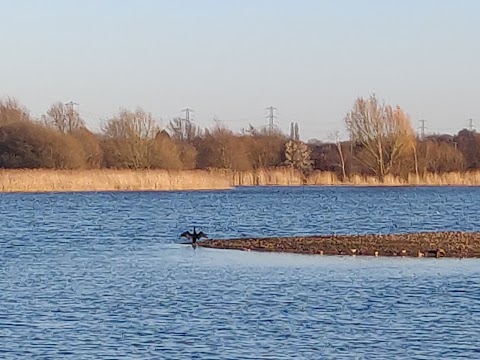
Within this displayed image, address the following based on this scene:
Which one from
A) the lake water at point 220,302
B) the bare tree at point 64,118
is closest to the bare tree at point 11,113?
the bare tree at point 64,118

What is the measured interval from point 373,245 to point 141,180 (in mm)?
38369

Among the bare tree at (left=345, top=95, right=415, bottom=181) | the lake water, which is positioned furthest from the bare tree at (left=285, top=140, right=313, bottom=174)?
the lake water

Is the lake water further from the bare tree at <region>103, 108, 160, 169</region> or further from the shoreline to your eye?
the bare tree at <region>103, 108, 160, 169</region>

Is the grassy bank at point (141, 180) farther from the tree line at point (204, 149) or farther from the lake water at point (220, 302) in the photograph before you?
the lake water at point (220, 302)

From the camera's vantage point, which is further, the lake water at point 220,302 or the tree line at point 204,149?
the tree line at point 204,149

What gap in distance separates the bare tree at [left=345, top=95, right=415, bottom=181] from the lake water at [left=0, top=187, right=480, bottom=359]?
119ft

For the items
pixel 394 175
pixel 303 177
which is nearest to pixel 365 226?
pixel 394 175

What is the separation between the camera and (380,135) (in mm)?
70750

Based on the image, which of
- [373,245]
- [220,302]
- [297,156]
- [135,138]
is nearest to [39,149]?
[135,138]

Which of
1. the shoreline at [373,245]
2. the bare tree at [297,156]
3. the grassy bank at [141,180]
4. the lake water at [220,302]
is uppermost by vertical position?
the bare tree at [297,156]

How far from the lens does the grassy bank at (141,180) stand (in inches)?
2363

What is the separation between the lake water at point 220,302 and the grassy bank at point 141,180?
1022 inches

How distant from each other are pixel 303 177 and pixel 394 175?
35.4 feet

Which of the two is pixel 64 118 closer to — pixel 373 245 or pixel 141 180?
pixel 141 180
